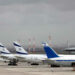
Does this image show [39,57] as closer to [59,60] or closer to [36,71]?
[59,60]

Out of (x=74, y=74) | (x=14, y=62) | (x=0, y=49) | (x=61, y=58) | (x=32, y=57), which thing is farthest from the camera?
(x=0, y=49)

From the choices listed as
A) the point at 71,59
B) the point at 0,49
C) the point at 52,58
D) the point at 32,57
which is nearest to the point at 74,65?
the point at 71,59

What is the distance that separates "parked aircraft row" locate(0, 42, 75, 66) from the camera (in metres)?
57.7

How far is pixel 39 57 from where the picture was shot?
76938mm

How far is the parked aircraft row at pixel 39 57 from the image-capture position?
189ft

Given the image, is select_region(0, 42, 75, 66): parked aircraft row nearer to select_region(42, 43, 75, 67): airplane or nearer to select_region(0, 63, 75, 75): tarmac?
select_region(42, 43, 75, 67): airplane

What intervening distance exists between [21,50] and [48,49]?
90.3 ft

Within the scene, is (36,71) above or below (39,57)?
below

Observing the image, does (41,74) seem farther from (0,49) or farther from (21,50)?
(0,49)

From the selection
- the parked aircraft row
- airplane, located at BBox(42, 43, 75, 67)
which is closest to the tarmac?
airplane, located at BBox(42, 43, 75, 67)

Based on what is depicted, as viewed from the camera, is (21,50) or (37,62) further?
(21,50)

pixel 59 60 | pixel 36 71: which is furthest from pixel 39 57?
pixel 36 71

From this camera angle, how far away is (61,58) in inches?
2272

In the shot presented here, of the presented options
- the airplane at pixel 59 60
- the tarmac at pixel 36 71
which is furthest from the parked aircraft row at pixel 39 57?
the tarmac at pixel 36 71
